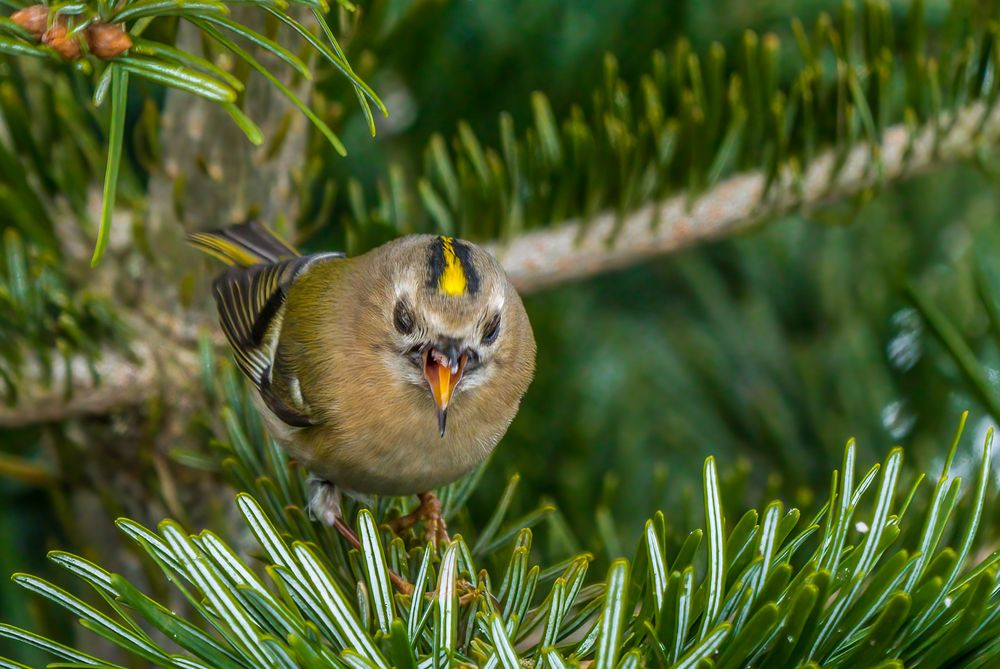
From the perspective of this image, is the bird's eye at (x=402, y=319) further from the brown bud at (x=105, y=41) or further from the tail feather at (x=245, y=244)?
the brown bud at (x=105, y=41)

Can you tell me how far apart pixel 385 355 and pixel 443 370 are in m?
0.12

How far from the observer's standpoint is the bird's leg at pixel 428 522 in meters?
1.10

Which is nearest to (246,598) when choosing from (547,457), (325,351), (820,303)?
(325,351)

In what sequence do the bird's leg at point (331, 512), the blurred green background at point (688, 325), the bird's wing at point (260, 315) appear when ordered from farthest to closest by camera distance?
the blurred green background at point (688, 325) → the bird's wing at point (260, 315) → the bird's leg at point (331, 512)

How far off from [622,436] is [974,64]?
0.67 metres

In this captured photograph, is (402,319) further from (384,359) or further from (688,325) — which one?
(688,325)

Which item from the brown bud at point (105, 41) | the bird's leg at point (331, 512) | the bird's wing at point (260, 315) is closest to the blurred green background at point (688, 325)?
the bird's wing at point (260, 315)

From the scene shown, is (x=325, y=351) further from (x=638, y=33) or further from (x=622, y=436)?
(x=638, y=33)

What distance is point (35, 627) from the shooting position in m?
1.42

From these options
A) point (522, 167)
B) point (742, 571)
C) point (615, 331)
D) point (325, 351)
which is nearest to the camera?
point (742, 571)

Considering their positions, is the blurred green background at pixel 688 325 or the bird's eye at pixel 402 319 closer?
the bird's eye at pixel 402 319

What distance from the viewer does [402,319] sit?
4.29ft

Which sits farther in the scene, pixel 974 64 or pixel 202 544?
pixel 974 64

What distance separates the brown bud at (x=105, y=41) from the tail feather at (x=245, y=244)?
1.70 ft
